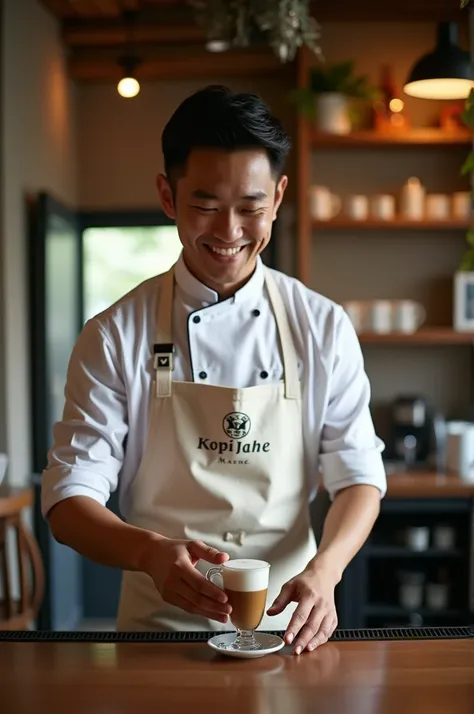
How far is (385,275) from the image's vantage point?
4902mm

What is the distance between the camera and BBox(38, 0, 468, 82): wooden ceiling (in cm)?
465

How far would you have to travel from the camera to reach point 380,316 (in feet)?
15.0

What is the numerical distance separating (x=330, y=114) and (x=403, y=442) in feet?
5.35

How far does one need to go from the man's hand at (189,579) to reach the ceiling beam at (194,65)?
12.5ft

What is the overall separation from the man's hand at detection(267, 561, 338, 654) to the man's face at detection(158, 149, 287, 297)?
0.61m

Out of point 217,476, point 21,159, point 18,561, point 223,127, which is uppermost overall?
point 21,159

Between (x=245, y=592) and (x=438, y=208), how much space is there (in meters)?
3.47

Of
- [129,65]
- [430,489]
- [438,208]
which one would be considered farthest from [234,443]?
[438,208]

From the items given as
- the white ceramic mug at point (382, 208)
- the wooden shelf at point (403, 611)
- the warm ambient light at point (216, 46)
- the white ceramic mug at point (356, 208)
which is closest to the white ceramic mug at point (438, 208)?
the white ceramic mug at point (382, 208)

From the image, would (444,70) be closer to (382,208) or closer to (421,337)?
(382,208)

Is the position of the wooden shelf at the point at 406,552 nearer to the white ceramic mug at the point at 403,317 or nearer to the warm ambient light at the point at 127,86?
the white ceramic mug at the point at 403,317

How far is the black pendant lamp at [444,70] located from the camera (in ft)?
11.2

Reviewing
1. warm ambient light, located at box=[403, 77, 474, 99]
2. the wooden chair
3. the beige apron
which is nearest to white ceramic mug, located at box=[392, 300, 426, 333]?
→ warm ambient light, located at box=[403, 77, 474, 99]

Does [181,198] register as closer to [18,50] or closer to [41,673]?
[41,673]
